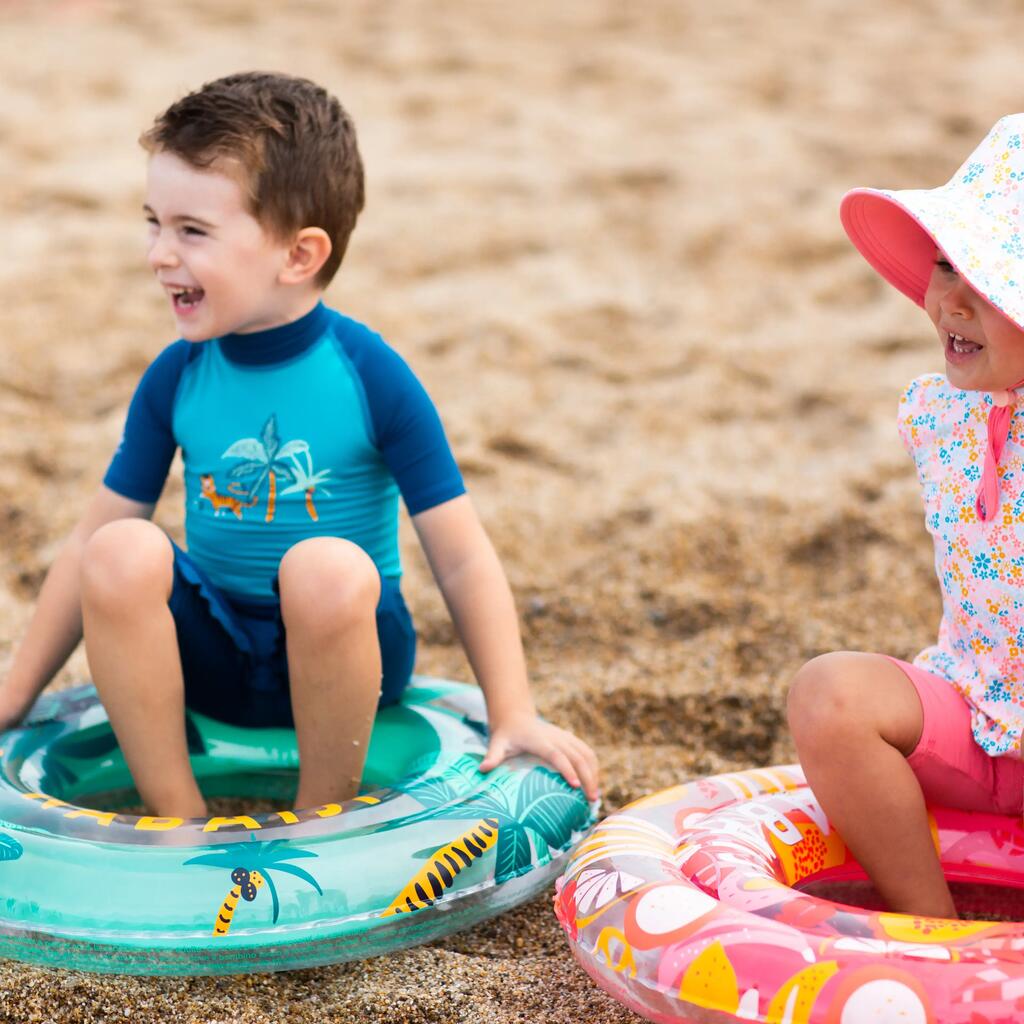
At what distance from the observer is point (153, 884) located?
1935 mm

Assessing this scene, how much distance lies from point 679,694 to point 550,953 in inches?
34.0

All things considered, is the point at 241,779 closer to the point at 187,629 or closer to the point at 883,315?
the point at 187,629

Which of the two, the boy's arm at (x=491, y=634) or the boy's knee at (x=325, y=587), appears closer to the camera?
the boy's knee at (x=325, y=587)

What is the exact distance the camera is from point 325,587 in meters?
2.11

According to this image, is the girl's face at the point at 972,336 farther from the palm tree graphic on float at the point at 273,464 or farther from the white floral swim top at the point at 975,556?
the palm tree graphic on float at the point at 273,464

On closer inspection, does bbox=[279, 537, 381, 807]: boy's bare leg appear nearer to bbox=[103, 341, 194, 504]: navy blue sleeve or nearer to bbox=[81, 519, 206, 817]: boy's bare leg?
bbox=[81, 519, 206, 817]: boy's bare leg

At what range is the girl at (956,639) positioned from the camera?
1895 mm

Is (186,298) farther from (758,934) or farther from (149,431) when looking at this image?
(758,934)

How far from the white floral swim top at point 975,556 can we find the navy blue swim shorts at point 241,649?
2.72 feet

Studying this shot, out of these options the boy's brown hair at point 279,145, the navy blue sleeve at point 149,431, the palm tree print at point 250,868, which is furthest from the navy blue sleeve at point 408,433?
the palm tree print at point 250,868

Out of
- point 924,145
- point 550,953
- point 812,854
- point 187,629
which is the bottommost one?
point 550,953

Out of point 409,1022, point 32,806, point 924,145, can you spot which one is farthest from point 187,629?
point 924,145

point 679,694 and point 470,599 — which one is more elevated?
point 470,599

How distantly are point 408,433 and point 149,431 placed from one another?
447 millimetres
